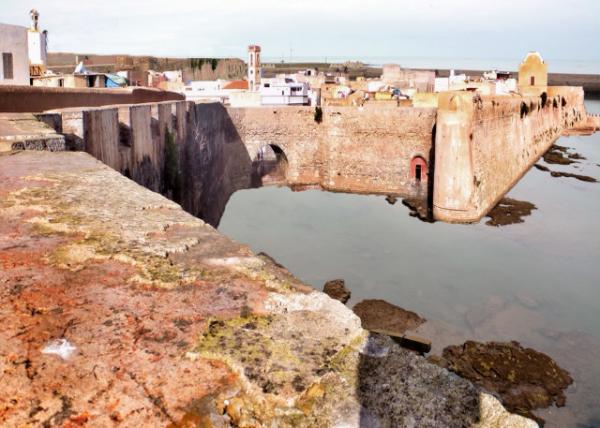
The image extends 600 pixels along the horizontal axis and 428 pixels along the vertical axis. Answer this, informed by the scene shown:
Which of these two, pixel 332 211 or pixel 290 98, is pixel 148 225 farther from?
pixel 290 98

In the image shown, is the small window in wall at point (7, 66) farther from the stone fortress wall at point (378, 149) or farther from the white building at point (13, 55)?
the stone fortress wall at point (378, 149)

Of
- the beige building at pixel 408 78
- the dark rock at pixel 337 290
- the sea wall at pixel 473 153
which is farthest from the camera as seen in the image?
the beige building at pixel 408 78

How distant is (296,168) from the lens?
22875 millimetres

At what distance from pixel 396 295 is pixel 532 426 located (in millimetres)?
12009

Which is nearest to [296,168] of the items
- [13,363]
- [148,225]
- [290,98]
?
[290,98]

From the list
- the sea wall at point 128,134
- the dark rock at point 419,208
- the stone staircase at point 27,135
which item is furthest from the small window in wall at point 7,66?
the dark rock at point 419,208

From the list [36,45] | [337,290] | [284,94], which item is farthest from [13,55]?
[284,94]

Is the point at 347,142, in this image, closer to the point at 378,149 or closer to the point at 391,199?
the point at 378,149

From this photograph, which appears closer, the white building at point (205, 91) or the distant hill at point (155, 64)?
the white building at point (205, 91)

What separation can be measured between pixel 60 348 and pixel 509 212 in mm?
20497

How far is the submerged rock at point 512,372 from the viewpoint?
9.19 meters

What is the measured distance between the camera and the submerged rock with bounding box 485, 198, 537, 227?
63.6 ft

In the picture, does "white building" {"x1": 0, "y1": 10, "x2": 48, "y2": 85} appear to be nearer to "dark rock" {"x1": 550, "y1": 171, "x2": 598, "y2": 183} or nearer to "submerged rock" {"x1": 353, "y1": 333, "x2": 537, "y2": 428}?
"submerged rock" {"x1": 353, "y1": 333, "x2": 537, "y2": 428}

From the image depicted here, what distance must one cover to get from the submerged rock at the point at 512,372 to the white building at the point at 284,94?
2411cm
